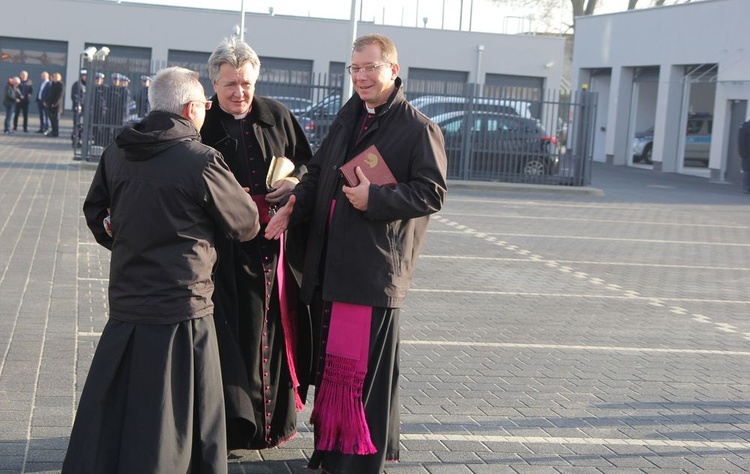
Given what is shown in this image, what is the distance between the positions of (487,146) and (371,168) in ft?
68.8

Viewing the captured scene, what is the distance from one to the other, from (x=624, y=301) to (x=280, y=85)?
14396 millimetres

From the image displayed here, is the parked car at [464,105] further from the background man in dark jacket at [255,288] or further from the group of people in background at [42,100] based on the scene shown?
the background man in dark jacket at [255,288]

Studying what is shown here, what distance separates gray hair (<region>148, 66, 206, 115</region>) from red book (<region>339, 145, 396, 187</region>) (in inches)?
29.7

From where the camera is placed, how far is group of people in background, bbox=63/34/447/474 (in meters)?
4.48

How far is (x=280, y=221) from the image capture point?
202 inches

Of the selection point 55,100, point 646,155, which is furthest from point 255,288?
point 646,155

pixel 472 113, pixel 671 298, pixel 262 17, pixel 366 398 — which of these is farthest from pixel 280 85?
pixel 262 17

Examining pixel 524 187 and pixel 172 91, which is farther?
pixel 524 187

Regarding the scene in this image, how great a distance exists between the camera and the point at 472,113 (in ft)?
83.6

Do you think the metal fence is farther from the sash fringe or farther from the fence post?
the sash fringe

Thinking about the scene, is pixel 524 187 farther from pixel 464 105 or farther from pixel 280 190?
pixel 280 190

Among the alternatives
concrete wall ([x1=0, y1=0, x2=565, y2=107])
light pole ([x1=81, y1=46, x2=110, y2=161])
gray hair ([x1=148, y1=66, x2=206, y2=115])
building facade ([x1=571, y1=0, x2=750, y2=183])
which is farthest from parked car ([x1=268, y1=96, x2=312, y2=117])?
concrete wall ([x1=0, y1=0, x2=565, y2=107])

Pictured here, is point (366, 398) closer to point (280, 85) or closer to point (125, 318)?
point (125, 318)

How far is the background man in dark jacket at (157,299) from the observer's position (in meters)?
4.46
